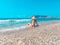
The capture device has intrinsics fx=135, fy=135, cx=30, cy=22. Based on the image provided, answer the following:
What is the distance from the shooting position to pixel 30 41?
4.77 metres

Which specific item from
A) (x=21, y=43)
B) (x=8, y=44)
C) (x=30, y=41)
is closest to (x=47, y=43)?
(x=30, y=41)

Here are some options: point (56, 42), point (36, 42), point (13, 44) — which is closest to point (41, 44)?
point (36, 42)

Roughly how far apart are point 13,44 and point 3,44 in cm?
32

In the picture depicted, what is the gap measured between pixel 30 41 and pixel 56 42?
914 mm

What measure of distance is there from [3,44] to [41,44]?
49.5 inches

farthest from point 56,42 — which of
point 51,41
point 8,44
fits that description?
point 8,44

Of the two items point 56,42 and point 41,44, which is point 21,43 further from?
point 56,42

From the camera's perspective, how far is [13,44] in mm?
4410

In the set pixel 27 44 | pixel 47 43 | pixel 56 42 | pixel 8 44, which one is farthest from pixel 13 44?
pixel 56 42

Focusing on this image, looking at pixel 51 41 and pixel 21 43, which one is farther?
pixel 51 41

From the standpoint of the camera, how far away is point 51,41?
485cm

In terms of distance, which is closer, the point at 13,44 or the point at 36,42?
the point at 13,44

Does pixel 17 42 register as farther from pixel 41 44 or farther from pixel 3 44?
pixel 41 44

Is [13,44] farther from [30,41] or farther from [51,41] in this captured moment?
[51,41]
